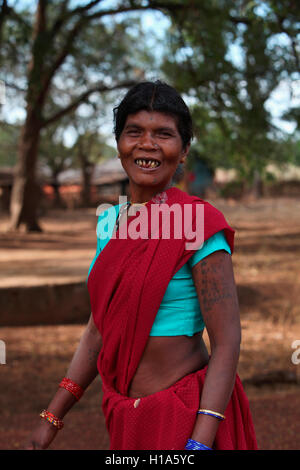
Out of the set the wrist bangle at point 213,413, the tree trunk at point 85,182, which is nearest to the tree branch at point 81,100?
the wrist bangle at point 213,413

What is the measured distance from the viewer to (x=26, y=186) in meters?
12.9

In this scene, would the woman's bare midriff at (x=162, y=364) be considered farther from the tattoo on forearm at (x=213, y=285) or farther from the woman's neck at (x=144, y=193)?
the woman's neck at (x=144, y=193)

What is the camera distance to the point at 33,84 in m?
6.68

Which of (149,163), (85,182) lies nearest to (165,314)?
(149,163)

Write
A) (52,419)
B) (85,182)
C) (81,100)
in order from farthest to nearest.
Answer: (85,182) < (81,100) < (52,419)

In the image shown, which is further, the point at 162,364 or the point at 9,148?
the point at 9,148

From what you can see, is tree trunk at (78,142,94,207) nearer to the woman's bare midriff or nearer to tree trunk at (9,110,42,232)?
tree trunk at (9,110,42,232)

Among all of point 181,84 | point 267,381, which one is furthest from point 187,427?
point 181,84

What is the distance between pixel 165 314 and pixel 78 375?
0.45 meters

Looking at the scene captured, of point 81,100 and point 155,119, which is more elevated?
point 81,100

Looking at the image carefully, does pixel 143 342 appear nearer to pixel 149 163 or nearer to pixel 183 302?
pixel 183 302

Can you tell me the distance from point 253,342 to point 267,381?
1.10 meters

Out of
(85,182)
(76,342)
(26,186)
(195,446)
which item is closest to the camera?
(195,446)

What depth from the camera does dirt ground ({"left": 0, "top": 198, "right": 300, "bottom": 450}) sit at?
122 inches
